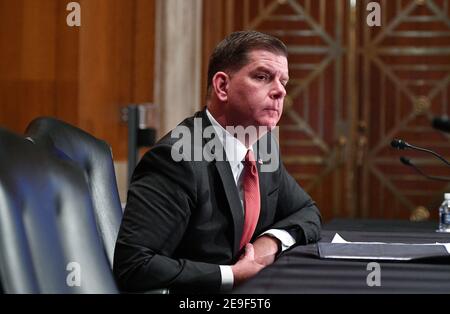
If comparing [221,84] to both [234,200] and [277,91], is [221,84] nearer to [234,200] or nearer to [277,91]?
[277,91]

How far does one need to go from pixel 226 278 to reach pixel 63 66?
271 centimetres

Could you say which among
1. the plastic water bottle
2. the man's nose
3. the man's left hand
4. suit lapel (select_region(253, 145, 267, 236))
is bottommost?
the plastic water bottle

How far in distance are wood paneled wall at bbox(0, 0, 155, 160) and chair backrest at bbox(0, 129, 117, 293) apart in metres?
2.44

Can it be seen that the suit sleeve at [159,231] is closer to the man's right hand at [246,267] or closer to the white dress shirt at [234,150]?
the man's right hand at [246,267]

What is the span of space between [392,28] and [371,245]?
4.93 m

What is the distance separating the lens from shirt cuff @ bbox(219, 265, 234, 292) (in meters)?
1.52

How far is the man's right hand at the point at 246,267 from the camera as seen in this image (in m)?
1.54

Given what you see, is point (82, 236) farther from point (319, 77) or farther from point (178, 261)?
point (319, 77)

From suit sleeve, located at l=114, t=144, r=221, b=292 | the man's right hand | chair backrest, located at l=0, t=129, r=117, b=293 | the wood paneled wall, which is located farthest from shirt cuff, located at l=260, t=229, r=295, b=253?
the wood paneled wall

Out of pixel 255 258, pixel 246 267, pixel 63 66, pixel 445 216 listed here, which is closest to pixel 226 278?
pixel 246 267

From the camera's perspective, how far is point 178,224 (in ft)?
5.19

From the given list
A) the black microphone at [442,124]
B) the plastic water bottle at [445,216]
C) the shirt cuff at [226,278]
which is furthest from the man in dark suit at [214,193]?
the plastic water bottle at [445,216]

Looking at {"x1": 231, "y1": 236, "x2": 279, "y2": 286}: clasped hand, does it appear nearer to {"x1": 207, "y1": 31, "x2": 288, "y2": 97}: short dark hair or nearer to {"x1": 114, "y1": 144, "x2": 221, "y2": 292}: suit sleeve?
{"x1": 114, "y1": 144, "x2": 221, "y2": 292}: suit sleeve
